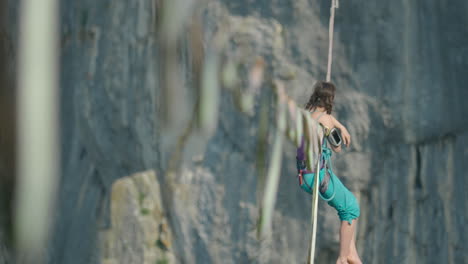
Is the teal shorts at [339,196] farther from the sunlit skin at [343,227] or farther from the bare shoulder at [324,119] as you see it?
the bare shoulder at [324,119]

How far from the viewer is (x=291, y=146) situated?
5.25m

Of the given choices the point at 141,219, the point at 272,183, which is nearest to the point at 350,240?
the point at 272,183

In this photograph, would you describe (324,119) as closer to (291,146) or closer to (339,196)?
(339,196)

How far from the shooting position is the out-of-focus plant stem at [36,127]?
657 centimetres

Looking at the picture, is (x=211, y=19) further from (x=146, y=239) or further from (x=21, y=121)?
(x=21, y=121)

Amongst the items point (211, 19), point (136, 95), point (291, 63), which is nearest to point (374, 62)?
point (291, 63)

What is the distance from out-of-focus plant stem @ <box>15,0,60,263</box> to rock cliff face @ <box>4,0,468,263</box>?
509 millimetres

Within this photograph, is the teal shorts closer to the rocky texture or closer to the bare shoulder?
the bare shoulder

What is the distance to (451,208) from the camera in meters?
4.64

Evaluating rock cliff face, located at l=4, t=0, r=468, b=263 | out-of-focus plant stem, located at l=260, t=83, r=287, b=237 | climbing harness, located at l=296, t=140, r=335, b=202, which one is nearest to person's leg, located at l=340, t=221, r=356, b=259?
climbing harness, located at l=296, t=140, r=335, b=202

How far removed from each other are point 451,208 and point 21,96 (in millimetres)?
4778

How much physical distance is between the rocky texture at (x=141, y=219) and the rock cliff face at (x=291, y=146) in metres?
0.07

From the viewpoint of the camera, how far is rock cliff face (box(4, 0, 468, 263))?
4680 mm

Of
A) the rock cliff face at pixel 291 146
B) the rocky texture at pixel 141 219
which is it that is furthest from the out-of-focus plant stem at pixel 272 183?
the rocky texture at pixel 141 219
